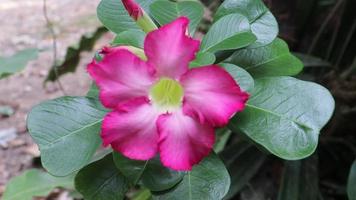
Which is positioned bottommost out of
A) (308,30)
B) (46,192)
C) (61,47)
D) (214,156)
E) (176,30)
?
(61,47)

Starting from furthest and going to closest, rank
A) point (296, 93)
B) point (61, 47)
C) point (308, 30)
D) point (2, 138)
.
A: point (61, 47) → point (2, 138) → point (308, 30) → point (296, 93)

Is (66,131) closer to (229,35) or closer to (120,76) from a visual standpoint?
(120,76)

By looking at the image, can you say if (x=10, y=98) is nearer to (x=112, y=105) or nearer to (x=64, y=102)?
(x=64, y=102)

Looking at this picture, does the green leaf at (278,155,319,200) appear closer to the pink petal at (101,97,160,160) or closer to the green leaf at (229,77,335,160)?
the green leaf at (229,77,335,160)

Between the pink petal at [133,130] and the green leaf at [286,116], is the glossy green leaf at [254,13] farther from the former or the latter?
the pink petal at [133,130]

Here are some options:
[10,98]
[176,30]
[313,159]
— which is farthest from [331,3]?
[10,98]

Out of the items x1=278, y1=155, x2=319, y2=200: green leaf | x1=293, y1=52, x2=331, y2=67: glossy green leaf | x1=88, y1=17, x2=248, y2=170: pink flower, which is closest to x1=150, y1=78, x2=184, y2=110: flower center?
x1=88, y1=17, x2=248, y2=170: pink flower
